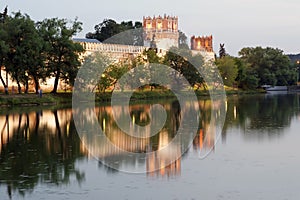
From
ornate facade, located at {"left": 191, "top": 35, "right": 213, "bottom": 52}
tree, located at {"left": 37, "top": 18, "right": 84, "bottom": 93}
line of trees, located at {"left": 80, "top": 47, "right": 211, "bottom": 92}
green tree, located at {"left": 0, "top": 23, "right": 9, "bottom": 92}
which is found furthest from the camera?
ornate facade, located at {"left": 191, "top": 35, "right": 213, "bottom": 52}

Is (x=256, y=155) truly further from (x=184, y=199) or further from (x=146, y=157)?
(x=184, y=199)

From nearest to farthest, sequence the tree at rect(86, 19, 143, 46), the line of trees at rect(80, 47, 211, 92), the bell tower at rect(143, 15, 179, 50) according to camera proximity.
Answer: the line of trees at rect(80, 47, 211, 92) < the tree at rect(86, 19, 143, 46) < the bell tower at rect(143, 15, 179, 50)

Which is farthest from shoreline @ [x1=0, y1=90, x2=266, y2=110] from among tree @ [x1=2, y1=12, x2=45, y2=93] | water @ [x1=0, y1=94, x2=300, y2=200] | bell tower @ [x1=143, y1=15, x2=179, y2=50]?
bell tower @ [x1=143, y1=15, x2=179, y2=50]

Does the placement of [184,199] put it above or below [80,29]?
below

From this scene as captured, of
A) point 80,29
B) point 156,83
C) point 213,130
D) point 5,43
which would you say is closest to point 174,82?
point 156,83

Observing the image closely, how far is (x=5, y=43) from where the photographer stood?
38.3 meters

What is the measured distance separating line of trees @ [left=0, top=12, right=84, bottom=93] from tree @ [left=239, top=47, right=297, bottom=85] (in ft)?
142

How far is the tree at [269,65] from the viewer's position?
81312 mm

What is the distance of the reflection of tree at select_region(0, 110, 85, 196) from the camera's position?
10609 mm

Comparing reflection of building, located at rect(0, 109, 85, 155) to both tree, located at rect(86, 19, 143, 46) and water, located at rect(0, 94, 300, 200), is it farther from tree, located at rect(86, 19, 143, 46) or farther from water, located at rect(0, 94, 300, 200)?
tree, located at rect(86, 19, 143, 46)

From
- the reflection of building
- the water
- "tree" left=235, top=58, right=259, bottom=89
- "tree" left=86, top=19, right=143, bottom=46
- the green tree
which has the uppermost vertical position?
"tree" left=86, top=19, right=143, bottom=46

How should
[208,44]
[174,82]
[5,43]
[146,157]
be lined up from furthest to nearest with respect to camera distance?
[208,44], [174,82], [5,43], [146,157]

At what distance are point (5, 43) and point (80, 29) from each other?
7.51 m

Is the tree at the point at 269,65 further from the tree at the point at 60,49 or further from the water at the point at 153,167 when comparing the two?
the water at the point at 153,167
